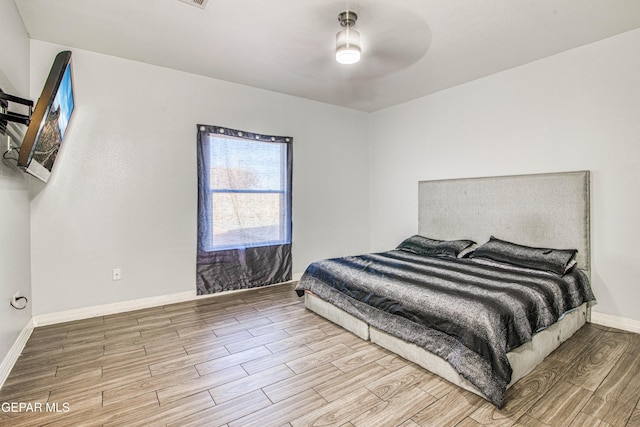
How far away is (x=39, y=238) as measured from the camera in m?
2.82

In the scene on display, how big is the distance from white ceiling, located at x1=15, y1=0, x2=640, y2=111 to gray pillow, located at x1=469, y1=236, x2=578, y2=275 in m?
1.88

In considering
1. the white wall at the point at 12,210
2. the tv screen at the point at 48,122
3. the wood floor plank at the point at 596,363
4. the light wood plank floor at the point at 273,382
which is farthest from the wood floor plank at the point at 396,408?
the tv screen at the point at 48,122

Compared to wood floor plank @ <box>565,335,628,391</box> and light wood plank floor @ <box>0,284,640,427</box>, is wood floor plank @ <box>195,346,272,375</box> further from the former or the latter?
wood floor plank @ <box>565,335,628,391</box>

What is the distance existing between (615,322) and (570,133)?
5.71 ft

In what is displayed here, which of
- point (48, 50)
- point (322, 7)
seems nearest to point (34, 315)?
point (48, 50)

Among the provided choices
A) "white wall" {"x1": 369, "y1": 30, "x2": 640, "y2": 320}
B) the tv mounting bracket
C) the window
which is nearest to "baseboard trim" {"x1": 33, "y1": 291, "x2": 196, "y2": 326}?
the window

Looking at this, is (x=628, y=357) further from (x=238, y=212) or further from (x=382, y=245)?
(x=238, y=212)

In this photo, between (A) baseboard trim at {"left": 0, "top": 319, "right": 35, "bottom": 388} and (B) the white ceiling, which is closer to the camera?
(A) baseboard trim at {"left": 0, "top": 319, "right": 35, "bottom": 388}

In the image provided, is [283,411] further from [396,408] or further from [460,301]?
[460,301]

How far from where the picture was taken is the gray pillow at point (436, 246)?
3553 mm

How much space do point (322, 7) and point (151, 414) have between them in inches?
110

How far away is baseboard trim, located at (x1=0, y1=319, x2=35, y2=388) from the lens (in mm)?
1994

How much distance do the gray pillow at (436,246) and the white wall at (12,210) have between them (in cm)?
370

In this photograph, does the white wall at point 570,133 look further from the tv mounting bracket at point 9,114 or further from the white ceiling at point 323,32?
the tv mounting bracket at point 9,114
